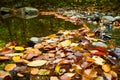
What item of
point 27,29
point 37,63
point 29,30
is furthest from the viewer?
point 27,29

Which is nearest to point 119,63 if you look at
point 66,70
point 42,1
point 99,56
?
point 99,56

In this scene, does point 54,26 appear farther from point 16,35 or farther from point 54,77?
point 54,77

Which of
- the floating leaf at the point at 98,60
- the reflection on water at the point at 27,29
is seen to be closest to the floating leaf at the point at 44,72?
the floating leaf at the point at 98,60

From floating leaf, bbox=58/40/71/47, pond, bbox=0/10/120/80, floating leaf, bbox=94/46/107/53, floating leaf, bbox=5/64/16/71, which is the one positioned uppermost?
floating leaf, bbox=5/64/16/71

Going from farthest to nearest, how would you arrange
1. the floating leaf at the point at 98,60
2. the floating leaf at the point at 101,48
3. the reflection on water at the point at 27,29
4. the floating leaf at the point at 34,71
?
1. the reflection on water at the point at 27,29
2. the floating leaf at the point at 101,48
3. the floating leaf at the point at 98,60
4. the floating leaf at the point at 34,71

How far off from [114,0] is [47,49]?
756 centimetres

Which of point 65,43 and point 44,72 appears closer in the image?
point 44,72

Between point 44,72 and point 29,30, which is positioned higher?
point 44,72

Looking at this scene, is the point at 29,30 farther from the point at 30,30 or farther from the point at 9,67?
the point at 9,67

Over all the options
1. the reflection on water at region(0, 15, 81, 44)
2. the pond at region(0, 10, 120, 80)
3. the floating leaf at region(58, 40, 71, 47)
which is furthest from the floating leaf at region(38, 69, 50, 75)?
the reflection on water at region(0, 15, 81, 44)

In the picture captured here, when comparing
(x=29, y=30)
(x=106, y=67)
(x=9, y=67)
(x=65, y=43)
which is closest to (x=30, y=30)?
(x=29, y=30)

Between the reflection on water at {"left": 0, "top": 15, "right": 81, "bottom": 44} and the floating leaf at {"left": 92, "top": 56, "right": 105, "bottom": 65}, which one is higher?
the floating leaf at {"left": 92, "top": 56, "right": 105, "bottom": 65}

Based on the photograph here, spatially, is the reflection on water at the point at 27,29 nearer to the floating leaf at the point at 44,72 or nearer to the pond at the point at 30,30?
the pond at the point at 30,30

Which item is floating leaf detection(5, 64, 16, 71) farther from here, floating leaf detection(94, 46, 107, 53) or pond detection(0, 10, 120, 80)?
floating leaf detection(94, 46, 107, 53)
